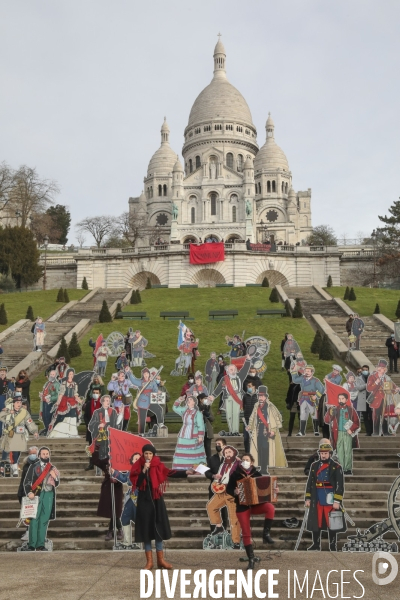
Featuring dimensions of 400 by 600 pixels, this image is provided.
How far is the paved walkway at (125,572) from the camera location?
705 centimetres

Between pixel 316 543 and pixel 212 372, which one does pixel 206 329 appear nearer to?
pixel 212 372

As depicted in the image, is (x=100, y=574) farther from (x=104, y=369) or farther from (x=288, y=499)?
(x=104, y=369)

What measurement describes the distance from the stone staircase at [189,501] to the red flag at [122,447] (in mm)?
1373

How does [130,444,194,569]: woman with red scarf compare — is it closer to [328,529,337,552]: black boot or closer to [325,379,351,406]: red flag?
[328,529,337,552]: black boot

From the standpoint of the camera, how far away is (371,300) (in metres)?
39.0

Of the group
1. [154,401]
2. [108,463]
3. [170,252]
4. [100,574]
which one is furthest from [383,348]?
[170,252]

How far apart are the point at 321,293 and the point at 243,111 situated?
72.2 m

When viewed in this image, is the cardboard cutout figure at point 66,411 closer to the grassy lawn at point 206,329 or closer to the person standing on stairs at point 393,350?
the grassy lawn at point 206,329

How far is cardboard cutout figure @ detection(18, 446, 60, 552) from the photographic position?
32.3 feet

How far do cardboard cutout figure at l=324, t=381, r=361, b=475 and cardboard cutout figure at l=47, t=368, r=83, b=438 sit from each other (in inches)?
227

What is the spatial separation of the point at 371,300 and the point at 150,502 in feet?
105

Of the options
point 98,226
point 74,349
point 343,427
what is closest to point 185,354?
point 74,349

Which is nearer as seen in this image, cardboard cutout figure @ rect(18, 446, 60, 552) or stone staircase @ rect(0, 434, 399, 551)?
cardboard cutout figure @ rect(18, 446, 60, 552)

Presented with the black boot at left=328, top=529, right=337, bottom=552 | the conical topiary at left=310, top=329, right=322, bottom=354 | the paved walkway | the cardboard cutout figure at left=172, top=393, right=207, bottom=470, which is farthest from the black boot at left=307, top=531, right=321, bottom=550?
the conical topiary at left=310, top=329, right=322, bottom=354
